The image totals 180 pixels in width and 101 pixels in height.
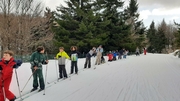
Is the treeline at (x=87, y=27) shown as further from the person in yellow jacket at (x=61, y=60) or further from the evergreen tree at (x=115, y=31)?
the person in yellow jacket at (x=61, y=60)

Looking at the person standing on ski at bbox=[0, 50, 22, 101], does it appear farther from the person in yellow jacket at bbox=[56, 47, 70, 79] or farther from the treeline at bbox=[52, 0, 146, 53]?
the treeline at bbox=[52, 0, 146, 53]

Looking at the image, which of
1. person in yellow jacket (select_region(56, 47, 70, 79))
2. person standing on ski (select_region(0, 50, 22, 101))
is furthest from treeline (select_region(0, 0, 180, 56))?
person standing on ski (select_region(0, 50, 22, 101))

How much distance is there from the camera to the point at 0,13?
91.0 ft

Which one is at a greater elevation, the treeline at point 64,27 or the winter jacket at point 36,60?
the treeline at point 64,27

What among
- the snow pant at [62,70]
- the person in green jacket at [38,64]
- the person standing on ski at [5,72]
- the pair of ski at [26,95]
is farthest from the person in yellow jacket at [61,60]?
the person standing on ski at [5,72]

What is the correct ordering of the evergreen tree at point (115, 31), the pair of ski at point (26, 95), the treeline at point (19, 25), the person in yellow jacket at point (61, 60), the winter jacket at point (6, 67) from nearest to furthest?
the winter jacket at point (6, 67)
the pair of ski at point (26, 95)
the person in yellow jacket at point (61, 60)
the treeline at point (19, 25)
the evergreen tree at point (115, 31)

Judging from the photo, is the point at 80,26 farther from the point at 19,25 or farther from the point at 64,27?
the point at 19,25

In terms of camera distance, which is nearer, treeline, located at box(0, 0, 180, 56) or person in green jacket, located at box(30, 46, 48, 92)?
person in green jacket, located at box(30, 46, 48, 92)

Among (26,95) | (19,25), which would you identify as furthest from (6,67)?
(19,25)

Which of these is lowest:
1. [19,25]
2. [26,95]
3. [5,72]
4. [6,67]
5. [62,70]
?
[26,95]

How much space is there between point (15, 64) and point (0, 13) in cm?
2427

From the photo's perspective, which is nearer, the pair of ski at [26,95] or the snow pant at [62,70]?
the pair of ski at [26,95]

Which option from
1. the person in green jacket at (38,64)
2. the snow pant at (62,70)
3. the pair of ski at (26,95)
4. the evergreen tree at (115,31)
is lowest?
the pair of ski at (26,95)

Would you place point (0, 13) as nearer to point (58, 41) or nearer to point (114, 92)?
point (58, 41)
